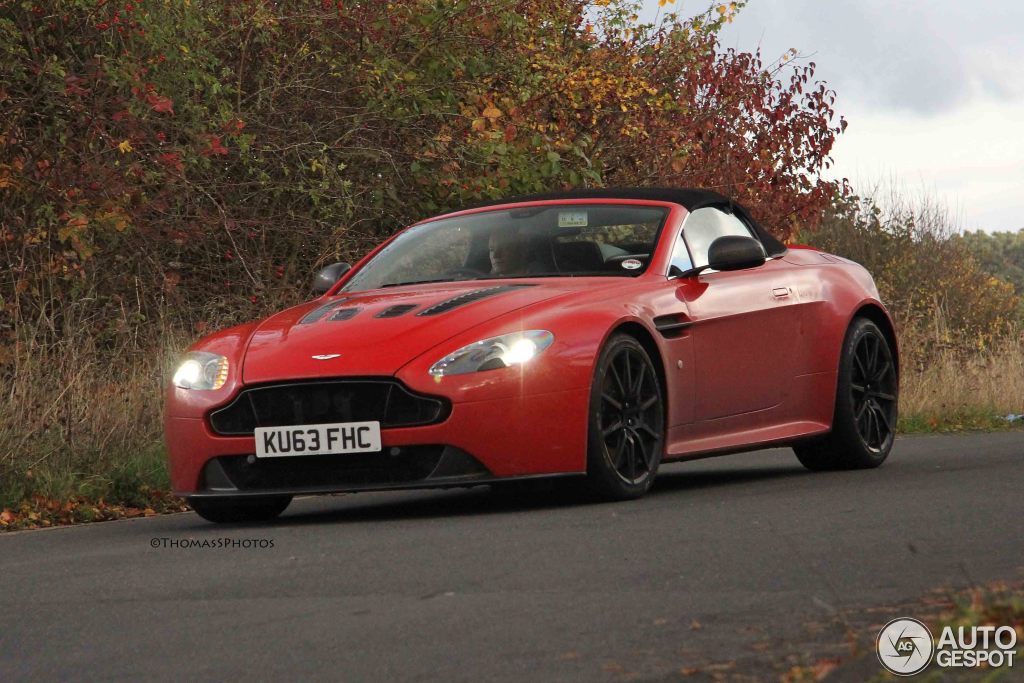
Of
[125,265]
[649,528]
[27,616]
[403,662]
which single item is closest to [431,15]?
[125,265]

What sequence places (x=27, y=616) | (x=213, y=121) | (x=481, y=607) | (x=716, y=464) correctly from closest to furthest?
(x=481, y=607), (x=27, y=616), (x=716, y=464), (x=213, y=121)

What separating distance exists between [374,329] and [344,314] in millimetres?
402

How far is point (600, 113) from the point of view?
17.8 m

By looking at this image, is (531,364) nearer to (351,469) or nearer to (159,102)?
(351,469)

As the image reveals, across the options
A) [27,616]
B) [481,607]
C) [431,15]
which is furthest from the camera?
[431,15]

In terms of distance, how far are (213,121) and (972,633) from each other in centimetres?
1210

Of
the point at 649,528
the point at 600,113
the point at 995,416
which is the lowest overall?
the point at 995,416

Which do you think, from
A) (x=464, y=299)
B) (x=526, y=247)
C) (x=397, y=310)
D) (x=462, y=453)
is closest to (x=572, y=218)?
(x=526, y=247)

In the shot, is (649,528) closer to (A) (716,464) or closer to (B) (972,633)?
(B) (972,633)

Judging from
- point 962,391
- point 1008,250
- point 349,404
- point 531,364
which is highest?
point 531,364

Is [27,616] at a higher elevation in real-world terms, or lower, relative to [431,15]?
lower

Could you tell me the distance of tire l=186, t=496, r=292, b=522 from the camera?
8617mm

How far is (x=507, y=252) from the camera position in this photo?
944 centimetres

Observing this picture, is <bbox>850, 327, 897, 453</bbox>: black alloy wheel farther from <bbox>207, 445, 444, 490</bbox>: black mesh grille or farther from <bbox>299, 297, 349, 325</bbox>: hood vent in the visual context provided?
<bbox>207, 445, 444, 490</bbox>: black mesh grille
